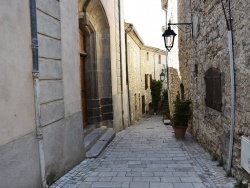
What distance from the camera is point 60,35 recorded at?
4.44m

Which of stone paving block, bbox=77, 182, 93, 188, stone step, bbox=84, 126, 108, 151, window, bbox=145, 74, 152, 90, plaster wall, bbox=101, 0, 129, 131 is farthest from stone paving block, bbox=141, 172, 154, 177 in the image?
window, bbox=145, 74, 152, 90

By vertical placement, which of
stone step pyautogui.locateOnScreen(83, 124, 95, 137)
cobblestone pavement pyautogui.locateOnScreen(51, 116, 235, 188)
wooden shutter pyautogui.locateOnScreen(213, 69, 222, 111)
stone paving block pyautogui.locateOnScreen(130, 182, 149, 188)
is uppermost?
wooden shutter pyautogui.locateOnScreen(213, 69, 222, 111)

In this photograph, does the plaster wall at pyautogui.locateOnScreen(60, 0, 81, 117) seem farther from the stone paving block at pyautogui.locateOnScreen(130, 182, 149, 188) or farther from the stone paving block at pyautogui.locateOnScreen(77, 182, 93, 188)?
the stone paving block at pyautogui.locateOnScreen(130, 182, 149, 188)

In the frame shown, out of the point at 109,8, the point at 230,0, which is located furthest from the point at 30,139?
the point at 109,8

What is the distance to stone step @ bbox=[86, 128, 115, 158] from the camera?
5.68 metres

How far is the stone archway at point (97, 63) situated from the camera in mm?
7764

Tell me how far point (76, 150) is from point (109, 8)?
564cm

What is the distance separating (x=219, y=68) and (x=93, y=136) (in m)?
3.75

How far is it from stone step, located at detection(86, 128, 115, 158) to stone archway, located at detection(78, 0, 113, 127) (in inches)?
27.2

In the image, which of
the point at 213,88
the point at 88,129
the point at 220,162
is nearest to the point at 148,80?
the point at 88,129

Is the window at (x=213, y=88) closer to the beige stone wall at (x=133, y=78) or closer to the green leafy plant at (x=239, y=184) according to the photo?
the green leafy plant at (x=239, y=184)

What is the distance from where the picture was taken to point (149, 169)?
15.3 feet

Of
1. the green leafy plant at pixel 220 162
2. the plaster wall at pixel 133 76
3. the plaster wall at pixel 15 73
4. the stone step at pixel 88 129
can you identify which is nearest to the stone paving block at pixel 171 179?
the green leafy plant at pixel 220 162

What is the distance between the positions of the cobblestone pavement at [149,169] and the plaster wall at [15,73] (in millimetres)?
1336
